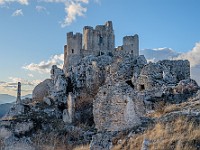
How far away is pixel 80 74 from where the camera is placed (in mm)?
34531

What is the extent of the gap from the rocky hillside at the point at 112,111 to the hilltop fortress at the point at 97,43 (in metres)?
8.08

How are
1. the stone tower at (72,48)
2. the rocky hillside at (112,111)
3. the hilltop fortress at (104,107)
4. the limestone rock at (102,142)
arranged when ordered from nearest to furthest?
the rocky hillside at (112,111) < the limestone rock at (102,142) < the hilltop fortress at (104,107) < the stone tower at (72,48)

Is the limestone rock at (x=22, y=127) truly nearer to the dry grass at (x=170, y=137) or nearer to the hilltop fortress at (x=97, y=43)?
the dry grass at (x=170, y=137)

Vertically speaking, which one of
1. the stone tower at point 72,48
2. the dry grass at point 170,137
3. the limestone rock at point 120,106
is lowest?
the dry grass at point 170,137

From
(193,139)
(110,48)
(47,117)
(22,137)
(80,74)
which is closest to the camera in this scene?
(193,139)

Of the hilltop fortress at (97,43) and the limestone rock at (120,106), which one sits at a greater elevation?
the hilltop fortress at (97,43)

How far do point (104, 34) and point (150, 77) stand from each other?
70.9 feet

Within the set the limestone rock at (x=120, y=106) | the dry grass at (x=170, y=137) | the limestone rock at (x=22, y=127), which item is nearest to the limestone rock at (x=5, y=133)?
the limestone rock at (x=22, y=127)

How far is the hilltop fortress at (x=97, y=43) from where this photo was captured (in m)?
47.2

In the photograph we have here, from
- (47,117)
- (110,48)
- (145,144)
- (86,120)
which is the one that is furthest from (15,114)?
(110,48)

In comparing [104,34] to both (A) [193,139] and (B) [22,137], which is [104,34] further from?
(A) [193,139]

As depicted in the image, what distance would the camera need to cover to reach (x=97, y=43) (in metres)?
48.2

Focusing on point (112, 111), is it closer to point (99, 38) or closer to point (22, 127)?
point (22, 127)

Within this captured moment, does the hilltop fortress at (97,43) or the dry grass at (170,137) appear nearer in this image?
the dry grass at (170,137)
